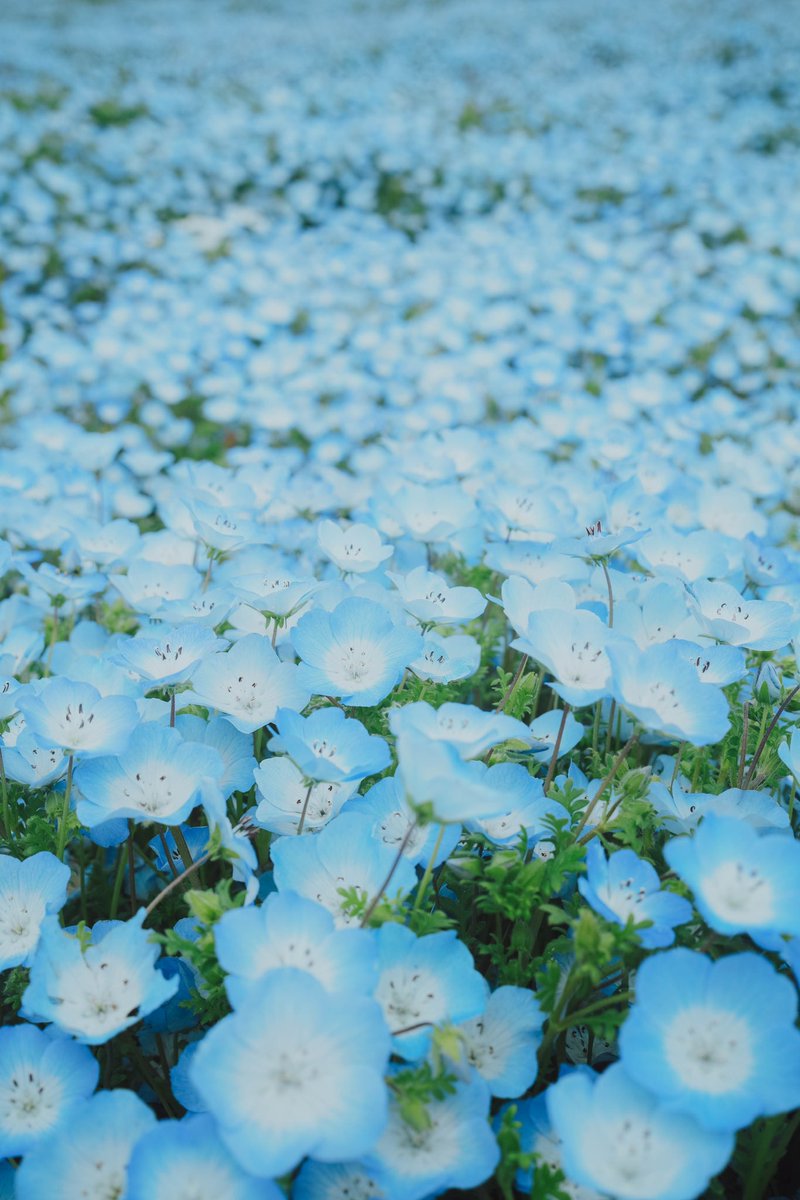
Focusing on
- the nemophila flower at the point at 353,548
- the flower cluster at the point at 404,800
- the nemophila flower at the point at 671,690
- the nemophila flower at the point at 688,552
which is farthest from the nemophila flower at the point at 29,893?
the nemophila flower at the point at 688,552

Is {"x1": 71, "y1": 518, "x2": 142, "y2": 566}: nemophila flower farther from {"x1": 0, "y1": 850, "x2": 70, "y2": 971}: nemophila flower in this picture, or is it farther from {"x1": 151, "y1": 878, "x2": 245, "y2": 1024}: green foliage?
{"x1": 151, "y1": 878, "x2": 245, "y2": 1024}: green foliage

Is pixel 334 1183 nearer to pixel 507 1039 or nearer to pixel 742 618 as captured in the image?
pixel 507 1039

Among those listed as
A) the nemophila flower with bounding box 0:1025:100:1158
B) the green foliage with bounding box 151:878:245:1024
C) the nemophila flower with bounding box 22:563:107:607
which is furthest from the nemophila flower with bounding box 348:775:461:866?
the nemophila flower with bounding box 22:563:107:607

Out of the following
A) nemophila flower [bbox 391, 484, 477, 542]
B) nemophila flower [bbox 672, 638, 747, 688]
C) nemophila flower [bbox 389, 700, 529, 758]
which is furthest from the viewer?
nemophila flower [bbox 391, 484, 477, 542]

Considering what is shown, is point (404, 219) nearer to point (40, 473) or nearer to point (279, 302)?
point (279, 302)

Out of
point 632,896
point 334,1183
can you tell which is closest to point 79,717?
point 334,1183

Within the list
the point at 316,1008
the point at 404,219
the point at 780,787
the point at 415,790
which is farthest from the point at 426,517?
the point at 404,219
